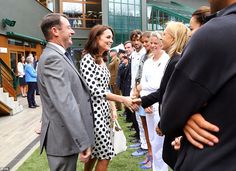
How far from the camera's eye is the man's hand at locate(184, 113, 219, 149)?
130 cm

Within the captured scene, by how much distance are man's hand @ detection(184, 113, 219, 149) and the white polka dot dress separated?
216 cm

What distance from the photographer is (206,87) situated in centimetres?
126

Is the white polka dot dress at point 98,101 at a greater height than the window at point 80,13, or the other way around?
the window at point 80,13

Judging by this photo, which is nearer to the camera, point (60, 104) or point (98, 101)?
point (60, 104)

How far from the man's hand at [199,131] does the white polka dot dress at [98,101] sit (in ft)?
7.10

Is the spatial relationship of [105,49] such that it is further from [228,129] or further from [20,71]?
[20,71]

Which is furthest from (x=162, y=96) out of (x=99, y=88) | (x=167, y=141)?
(x=99, y=88)

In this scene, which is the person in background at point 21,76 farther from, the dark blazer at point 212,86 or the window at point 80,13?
the window at point 80,13

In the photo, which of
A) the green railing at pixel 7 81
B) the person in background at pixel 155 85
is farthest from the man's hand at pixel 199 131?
the green railing at pixel 7 81

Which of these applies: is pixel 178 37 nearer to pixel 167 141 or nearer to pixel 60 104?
pixel 60 104

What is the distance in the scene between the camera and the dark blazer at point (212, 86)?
1244 mm

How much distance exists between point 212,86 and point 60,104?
63.1 inches

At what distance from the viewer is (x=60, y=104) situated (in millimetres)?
2635

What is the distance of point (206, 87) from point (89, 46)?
2486 millimetres
